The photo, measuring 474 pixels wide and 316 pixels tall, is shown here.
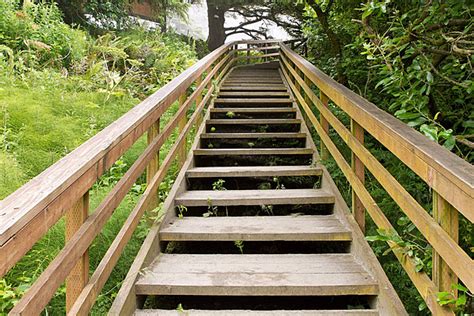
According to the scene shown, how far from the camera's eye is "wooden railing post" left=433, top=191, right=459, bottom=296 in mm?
1378

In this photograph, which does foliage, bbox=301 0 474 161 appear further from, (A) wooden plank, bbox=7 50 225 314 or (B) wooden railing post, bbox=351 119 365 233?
(A) wooden plank, bbox=7 50 225 314

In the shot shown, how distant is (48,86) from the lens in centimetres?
489

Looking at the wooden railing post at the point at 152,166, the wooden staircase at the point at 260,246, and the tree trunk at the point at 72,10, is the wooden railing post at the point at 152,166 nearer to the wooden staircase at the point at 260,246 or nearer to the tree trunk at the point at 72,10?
the wooden staircase at the point at 260,246

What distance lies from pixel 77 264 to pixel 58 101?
140 inches

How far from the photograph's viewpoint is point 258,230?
264cm

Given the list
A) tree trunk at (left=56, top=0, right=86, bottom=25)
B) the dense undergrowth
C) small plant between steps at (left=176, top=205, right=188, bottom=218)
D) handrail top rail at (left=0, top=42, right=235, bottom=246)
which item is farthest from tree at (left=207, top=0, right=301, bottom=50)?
handrail top rail at (left=0, top=42, right=235, bottom=246)

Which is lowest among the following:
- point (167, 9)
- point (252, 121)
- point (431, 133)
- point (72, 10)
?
point (252, 121)

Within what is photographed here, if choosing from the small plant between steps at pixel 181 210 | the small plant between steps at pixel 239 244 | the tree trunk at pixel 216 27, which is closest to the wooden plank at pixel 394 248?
the small plant between steps at pixel 239 244

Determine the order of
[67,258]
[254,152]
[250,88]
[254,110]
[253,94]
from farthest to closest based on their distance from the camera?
[250,88] < [253,94] < [254,110] < [254,152] < [67,258]

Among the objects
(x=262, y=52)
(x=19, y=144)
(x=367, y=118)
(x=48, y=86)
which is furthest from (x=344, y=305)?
(x=262, y=52)

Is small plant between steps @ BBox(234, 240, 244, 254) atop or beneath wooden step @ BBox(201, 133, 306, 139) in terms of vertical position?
beneath

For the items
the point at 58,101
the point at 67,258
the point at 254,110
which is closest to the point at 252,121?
the point at 254,110

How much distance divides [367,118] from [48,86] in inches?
162

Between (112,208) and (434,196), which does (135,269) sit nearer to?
(112,208)
